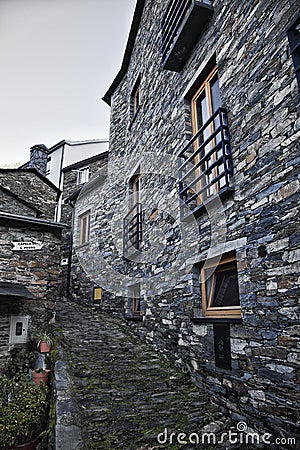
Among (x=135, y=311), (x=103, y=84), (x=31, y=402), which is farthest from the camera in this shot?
(x=103, y=84)

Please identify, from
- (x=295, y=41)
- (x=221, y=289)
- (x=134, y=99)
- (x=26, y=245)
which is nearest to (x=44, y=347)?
(x=26, y=245)

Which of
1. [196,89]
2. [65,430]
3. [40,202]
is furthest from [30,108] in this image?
[65,430]

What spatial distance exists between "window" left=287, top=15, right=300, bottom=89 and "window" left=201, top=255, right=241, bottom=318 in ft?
6.21

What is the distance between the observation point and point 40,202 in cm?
991

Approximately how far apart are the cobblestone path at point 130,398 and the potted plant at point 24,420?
41cm

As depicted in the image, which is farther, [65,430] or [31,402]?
[31,402]

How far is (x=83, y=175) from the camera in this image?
1193 cm

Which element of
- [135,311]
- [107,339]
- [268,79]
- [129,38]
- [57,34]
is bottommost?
[107,339]

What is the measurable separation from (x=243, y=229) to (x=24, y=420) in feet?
9.56

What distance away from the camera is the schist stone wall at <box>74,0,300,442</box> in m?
2.52

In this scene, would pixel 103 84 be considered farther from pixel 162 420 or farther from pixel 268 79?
pixel 162 420

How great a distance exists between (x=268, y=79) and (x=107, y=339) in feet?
15.7

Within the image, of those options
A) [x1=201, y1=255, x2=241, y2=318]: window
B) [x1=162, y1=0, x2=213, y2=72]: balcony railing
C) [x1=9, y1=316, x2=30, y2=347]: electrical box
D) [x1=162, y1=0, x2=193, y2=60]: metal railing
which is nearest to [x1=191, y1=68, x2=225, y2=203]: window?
[x1=162, y1=0, x2=213, y2=72]: balcony railing

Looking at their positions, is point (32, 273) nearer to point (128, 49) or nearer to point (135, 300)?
point (135, 300)
